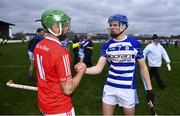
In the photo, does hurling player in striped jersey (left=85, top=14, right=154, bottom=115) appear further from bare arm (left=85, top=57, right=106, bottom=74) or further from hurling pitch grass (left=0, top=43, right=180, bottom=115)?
hurling pitch grass (left=0, top=43, right=180, bottom=115)

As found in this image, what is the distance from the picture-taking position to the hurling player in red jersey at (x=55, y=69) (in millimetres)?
4047

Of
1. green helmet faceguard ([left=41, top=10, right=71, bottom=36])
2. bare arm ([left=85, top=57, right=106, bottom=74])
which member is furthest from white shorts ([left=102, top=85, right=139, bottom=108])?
green helmet faceguard ([left=41, top=10, right=71, bottom=36])

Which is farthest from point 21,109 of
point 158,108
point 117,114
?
point 158,108

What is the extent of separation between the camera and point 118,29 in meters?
5.88

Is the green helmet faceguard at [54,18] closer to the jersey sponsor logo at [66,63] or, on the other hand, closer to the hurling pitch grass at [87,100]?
the jersey sponsor logo at [66,63]

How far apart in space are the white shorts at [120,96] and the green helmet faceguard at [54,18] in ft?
6.86

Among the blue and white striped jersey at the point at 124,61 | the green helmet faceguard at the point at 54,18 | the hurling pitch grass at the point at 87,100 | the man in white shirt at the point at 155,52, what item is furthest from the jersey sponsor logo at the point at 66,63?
the man in white shirt at the point at 155,52

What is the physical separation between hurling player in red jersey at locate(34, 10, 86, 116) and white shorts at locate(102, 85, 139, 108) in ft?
5.48

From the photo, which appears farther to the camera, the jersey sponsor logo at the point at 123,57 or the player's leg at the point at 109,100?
the player's leg at the point at 109,100

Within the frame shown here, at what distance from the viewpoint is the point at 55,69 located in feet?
13.4

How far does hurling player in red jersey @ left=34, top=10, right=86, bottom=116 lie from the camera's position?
13.3ft

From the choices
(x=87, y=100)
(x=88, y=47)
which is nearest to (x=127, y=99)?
(x=87, y=100)

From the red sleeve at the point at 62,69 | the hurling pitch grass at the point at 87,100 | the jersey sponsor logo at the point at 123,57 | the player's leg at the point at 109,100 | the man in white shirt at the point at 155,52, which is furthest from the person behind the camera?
the man in white shirt at the point at 155,52

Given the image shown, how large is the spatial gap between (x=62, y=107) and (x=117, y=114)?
202 inches
